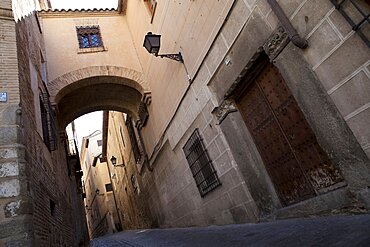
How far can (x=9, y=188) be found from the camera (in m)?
3.66

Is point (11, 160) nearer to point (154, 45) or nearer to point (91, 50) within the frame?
point (154, 45)

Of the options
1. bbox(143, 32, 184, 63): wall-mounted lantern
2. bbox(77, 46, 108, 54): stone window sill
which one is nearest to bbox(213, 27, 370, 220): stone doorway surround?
bbox(143, 32, 184, 63): wall-mounted lantern

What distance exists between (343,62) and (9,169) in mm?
4141

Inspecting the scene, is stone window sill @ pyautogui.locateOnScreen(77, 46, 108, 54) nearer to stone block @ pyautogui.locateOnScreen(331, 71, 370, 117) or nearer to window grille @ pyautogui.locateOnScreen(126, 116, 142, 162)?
window grille @ pyautogui.locateOnScreen(126, 116, 142, 162)

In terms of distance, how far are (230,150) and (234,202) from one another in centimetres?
86

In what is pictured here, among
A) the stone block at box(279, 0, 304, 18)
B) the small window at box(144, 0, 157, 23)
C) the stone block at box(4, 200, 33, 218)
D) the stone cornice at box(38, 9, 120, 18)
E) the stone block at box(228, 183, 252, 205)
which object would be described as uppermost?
the stone cornice at box(38, 9, 120, 18)

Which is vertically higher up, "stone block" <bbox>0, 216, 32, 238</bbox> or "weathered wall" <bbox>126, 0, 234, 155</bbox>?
"weathered wall" <bbox>126, 0, 234, 155</bbox>

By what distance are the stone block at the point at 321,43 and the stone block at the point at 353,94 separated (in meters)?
0.37

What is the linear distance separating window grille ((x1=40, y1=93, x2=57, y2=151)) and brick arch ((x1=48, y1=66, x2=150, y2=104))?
1.23 metres

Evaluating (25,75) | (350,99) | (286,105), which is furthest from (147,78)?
(350,99)

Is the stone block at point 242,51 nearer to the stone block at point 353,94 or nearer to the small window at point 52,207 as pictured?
the stone block at point 353,94

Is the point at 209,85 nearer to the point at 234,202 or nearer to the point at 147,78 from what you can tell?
the point at 234,202

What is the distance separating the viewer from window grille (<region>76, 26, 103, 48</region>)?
939 centimetres

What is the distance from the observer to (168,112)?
275 inches
